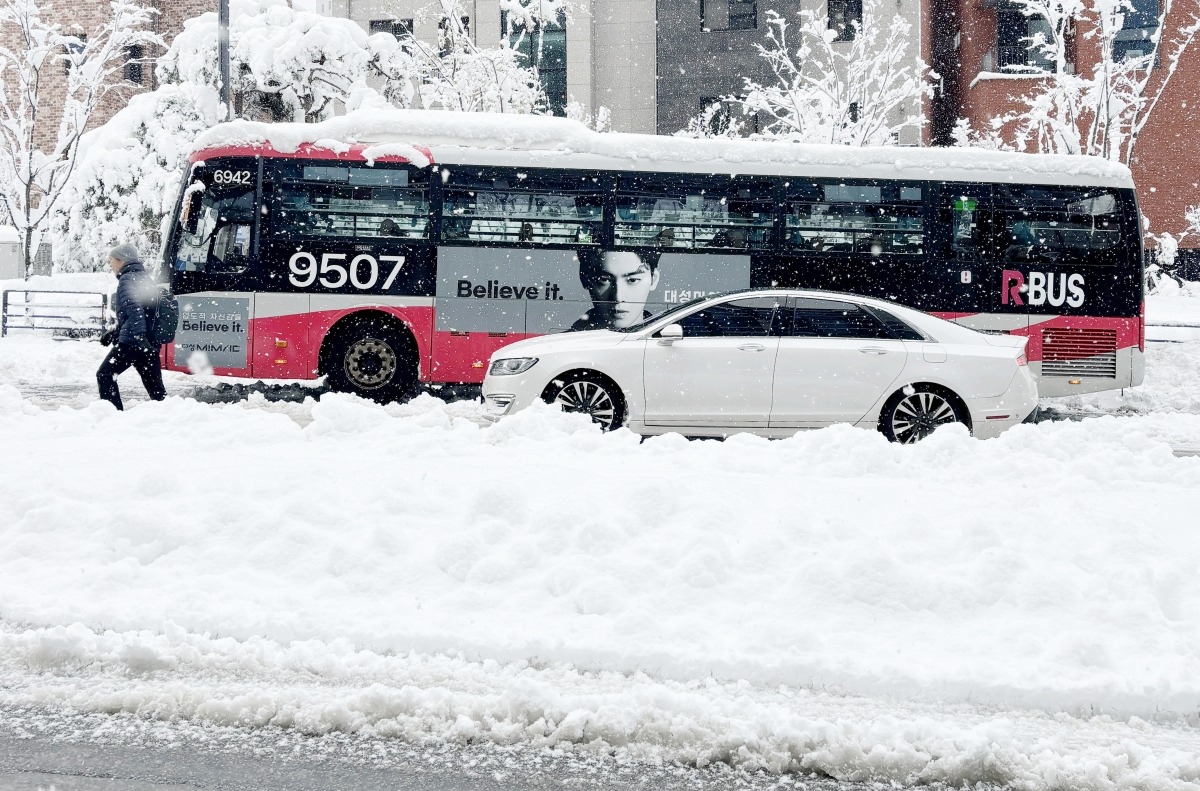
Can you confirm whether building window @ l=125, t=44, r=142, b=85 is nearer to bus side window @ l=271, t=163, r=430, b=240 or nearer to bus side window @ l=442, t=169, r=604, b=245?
bus side window @ l=271, t=163, r=430, b=240

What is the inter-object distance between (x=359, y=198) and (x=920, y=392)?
7.27m

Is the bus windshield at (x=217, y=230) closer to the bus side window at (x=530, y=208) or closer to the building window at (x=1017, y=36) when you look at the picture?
the bus side window at (x=530, y=208)

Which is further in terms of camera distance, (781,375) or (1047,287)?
(1047,287)

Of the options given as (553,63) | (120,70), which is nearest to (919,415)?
(553,63)

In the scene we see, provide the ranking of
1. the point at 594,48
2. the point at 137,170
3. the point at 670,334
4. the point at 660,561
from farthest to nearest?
1. the point at 594,48
2. the point at 137,170
3. the point at 670,334
4. the point at 660,561

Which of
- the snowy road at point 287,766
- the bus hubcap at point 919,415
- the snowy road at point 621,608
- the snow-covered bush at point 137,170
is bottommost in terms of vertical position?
the snowy road at point 287,766

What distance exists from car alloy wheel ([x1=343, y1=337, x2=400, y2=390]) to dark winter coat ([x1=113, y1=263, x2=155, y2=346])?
11.8 ft

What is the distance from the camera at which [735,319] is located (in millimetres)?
10312

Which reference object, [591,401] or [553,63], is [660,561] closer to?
[591,401]

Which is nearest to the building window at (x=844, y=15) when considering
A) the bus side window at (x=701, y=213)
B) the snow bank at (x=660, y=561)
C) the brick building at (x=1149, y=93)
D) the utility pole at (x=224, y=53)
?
the brick building at (x=1149, y=93)

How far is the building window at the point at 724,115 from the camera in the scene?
122 ft

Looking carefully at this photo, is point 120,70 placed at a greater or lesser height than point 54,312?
greater

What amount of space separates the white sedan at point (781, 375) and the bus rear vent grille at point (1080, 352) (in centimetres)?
400

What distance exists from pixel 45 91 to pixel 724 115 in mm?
22068
